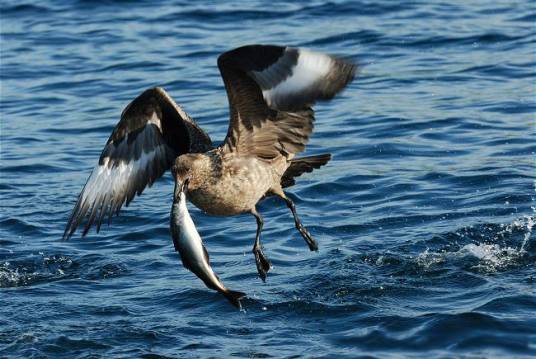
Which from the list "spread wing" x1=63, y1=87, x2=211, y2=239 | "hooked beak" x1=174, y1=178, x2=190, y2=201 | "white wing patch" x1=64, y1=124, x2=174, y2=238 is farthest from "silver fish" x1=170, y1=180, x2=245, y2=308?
"white wing patch" x1=64, y1=124, x2=174, y2=238

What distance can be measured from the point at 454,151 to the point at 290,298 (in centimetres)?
325

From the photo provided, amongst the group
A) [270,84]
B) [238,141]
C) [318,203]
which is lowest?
[318,203]

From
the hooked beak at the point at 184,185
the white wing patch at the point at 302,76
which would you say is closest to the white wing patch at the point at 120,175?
the hooked beak at the point at 184,185

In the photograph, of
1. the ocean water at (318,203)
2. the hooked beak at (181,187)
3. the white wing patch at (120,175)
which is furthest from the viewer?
the white wing patch at (120,175)

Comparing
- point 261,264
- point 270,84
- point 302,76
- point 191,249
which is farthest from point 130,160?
point 191,249

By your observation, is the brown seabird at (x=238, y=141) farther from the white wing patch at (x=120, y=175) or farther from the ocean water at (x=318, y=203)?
the ocean water at (x=318, y=203)

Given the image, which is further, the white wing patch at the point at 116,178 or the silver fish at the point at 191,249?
the white wing patch at the point at 116,178

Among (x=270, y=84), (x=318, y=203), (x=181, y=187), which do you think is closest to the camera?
(x=270, y=84)

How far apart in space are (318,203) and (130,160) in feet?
6.08

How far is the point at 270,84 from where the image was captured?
623cm

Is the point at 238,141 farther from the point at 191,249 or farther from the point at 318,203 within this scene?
the point at 318,203

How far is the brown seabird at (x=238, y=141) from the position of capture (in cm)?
610

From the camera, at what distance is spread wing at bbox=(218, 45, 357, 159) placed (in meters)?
5.90

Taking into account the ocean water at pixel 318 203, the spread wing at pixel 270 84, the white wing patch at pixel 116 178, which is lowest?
the ocean water at pixel 318 203
